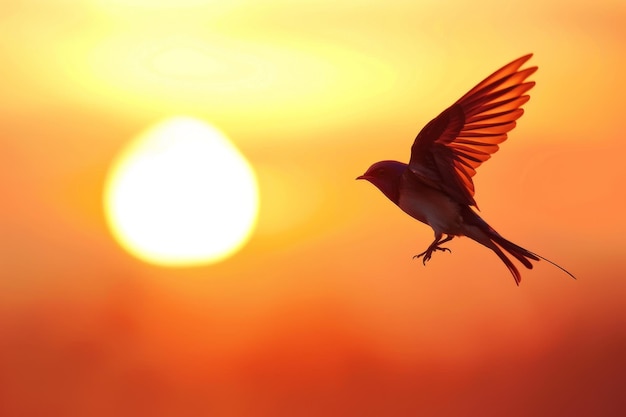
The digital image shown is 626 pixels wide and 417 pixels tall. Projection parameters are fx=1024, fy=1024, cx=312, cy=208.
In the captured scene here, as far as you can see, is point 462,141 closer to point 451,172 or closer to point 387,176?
point 451,172

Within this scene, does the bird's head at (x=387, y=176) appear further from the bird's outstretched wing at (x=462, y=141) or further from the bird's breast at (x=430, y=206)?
the bird's outstretched wing at (x=462, y=141)

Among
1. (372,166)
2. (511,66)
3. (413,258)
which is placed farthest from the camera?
(372,166)

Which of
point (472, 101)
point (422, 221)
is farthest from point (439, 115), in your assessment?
point (422, 221)

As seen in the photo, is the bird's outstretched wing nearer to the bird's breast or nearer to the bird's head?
the bird's breast

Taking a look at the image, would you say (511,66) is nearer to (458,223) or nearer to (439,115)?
(439,115)


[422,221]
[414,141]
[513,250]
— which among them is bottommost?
[513,250]

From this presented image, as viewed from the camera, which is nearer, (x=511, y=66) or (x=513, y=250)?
(x=511, y=66)

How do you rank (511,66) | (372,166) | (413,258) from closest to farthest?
1. (511,66)
2. (413,258)
3. (372,166)

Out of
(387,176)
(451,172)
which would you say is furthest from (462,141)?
(387,176)
